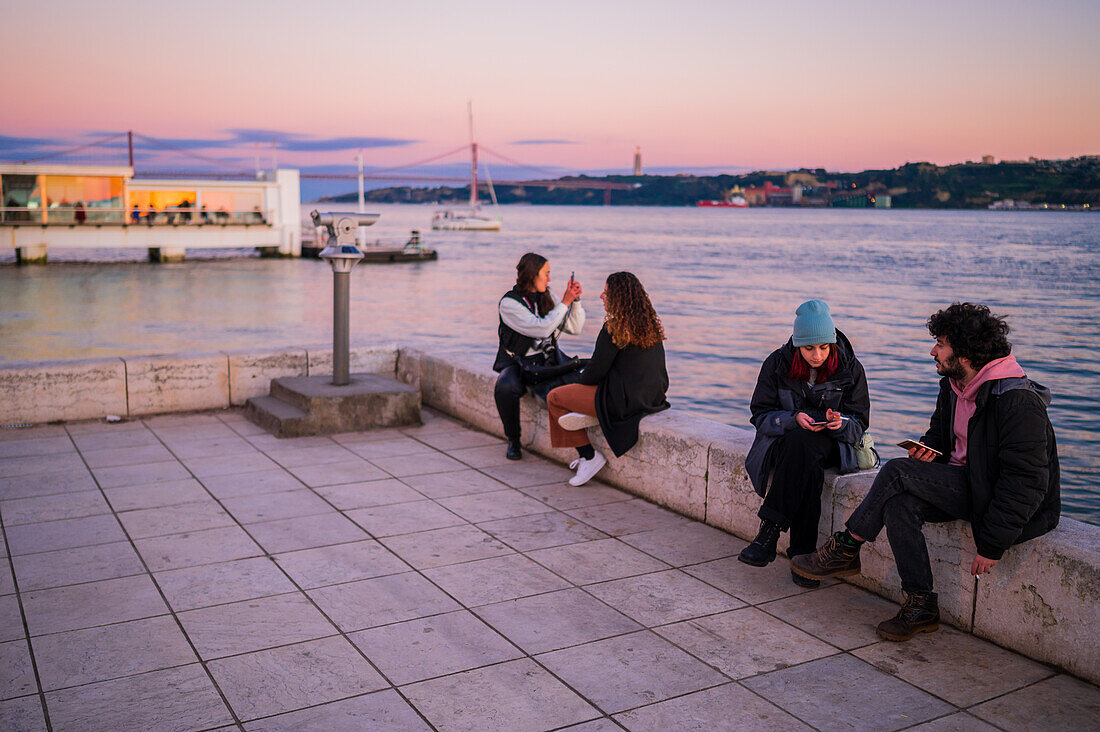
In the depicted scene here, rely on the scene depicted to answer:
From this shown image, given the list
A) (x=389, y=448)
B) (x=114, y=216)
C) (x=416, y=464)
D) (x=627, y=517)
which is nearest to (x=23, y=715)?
(x=627, y=517)

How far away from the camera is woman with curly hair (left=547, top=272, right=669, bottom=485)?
5.38m

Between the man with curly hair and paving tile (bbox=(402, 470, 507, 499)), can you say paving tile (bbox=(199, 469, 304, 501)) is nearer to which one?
paving tile (bbox=(402, 470, 507, 499))

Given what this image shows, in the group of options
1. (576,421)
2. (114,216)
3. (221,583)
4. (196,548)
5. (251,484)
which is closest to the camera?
(221,583)

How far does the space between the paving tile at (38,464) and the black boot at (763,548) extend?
4146 millimetres

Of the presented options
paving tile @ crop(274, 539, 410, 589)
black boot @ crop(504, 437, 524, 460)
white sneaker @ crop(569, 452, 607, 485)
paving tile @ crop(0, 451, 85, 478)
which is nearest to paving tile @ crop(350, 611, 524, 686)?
paving tile @ crop(274, 539, 410, 589)

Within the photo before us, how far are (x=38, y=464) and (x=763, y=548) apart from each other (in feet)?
14.7

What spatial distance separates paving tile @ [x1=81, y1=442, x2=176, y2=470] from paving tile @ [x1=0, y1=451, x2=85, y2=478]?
9 cm

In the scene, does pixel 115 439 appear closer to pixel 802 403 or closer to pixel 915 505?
pixel 802 403

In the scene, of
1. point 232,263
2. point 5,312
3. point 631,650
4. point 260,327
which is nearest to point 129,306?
point 5,312

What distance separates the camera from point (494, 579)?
4.20 meters

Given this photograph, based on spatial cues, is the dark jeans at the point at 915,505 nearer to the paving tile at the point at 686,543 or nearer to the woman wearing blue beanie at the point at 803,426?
the woman wearing blue beanie at the point at 803,426

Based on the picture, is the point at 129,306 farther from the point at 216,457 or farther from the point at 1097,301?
the point at 1097,301

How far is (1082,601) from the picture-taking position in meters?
3.30

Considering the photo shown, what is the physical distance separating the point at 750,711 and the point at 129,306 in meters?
44.2
